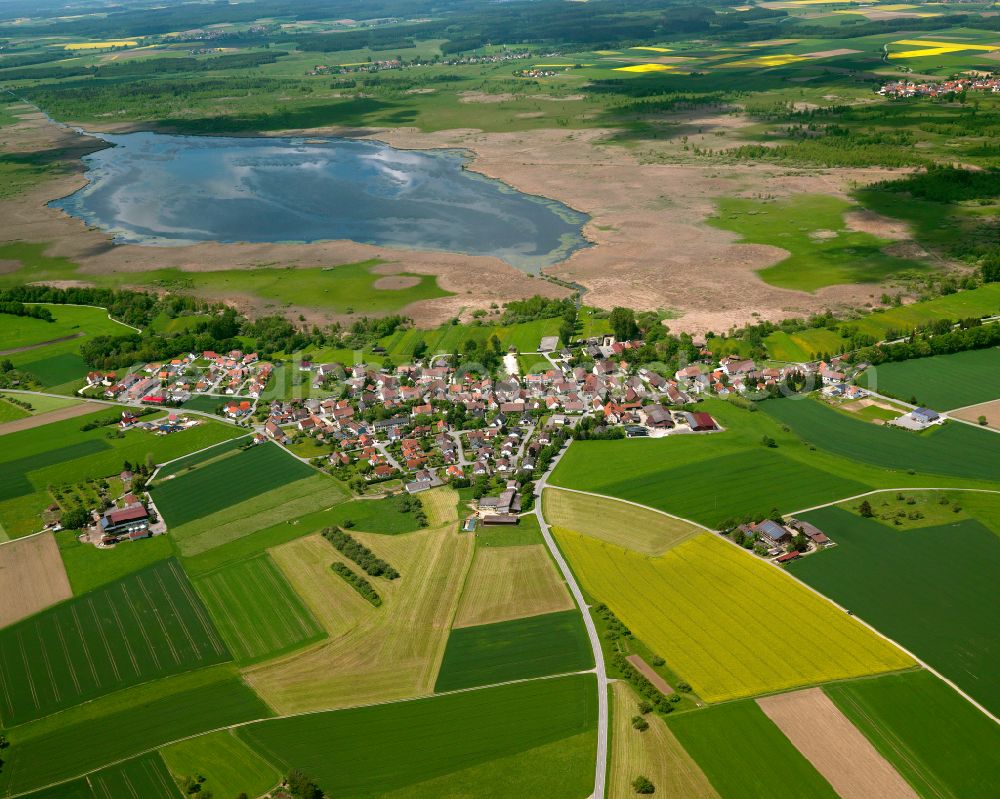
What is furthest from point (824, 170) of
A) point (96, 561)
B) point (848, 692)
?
point (96, 561)

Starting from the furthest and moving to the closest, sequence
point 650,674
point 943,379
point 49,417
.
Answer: point 49,417, point 943,379, point 650,674

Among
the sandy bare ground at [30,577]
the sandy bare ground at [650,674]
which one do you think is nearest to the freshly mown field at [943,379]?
the sandy bare ground at [650,674]

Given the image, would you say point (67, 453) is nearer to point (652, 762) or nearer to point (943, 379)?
point (652, 762)

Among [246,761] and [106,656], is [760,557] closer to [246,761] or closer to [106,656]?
[246,761]

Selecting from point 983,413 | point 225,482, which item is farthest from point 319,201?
point 983,413

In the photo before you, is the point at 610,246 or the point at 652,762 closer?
the point at 652,762

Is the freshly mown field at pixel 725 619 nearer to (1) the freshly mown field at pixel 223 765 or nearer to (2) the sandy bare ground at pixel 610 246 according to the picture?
(1) the freshly mown field at pixel 223 765
